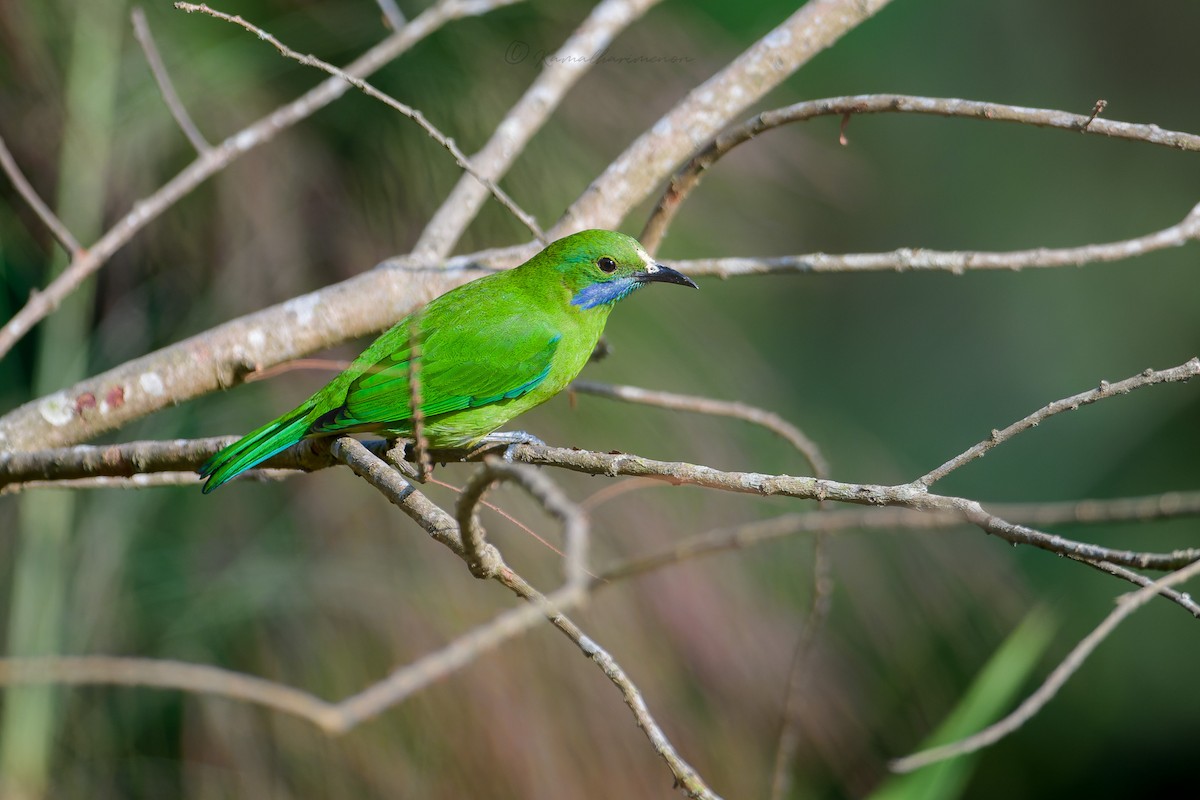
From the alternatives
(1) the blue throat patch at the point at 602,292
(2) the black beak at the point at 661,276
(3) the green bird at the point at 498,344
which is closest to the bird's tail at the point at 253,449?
(3) the green bird at the point at 498,344

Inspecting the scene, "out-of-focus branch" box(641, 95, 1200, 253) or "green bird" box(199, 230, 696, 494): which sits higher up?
"green bird" box(199, 230, 696, 494)

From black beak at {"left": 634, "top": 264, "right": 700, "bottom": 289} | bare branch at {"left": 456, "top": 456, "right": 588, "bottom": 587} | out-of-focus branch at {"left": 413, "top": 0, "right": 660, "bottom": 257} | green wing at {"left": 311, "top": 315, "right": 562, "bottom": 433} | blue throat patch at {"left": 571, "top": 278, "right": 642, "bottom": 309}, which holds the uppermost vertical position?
out-of-focus branch at {"left": 413, "top": 0, "right": 660, "bottom": 257}

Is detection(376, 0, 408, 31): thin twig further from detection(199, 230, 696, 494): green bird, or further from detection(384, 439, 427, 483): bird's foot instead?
detection(384, 439, 427, 483): bird's foot

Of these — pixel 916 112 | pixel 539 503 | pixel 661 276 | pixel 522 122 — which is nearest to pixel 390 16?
pixel 522 122

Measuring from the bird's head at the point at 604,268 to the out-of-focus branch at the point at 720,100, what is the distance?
178 mm

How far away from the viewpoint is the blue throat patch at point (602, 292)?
2.98m

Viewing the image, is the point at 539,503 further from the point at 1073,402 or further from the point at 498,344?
the point at 498,344

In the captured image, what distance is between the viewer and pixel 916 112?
2172 mm

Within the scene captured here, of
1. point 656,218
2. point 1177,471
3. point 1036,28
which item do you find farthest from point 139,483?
point 1036,28

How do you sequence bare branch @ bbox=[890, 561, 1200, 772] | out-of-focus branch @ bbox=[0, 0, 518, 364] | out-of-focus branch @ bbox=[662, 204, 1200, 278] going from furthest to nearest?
out-of-focus branch @ bbox=[0, 0, 518, 364] < out-of-focus branch @ bbox=[662, 204, 1200, 278] < bare branch @ bbox=[890, 561, 1200, 772]

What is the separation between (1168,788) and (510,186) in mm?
5386

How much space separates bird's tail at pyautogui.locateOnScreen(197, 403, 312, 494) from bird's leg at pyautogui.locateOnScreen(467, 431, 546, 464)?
0.38 m

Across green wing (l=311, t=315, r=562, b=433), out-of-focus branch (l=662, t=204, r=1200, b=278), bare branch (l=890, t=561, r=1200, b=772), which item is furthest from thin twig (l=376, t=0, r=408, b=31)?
bare branch (l=890, t=561, r=1200, b=772)

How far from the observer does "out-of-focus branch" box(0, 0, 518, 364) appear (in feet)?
7.89
